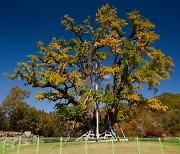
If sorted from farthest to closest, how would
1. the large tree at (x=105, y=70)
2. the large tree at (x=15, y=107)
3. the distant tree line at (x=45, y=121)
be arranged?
the large tree at (x=15, y=107), the distant tree line at (x=45, y=121), the large tree at (x=105, y=70)

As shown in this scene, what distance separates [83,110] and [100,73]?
5.45 metres

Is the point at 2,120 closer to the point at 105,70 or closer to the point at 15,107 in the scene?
the point at 15,107

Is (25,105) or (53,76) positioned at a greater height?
(25,105)

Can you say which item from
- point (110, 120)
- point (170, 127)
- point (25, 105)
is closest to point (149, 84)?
point (110, 120)

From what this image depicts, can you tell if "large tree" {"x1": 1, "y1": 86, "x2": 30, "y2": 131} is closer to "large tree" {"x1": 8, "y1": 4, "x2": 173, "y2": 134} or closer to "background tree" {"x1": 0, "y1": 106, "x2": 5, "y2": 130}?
"background tree" {"x1": 0, "y1": 106, "x2": 5, "y2": 130}

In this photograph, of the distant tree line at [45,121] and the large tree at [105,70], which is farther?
the distant tree line at [45,121]

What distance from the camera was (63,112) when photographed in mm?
33188

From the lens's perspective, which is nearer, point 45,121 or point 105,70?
point 105,70

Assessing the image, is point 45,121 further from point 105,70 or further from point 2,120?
point 105,70

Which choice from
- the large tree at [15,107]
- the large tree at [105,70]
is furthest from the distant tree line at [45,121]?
the large tree at [105,70]

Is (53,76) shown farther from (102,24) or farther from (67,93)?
(102,24)

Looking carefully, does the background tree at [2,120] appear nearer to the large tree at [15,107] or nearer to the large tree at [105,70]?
the large tree at [15,107]

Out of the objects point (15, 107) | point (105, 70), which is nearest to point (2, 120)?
point (15, 107)

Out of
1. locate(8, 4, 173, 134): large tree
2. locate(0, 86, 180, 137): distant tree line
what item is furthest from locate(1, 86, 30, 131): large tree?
locate(8, 4, 173, 134): large tree
